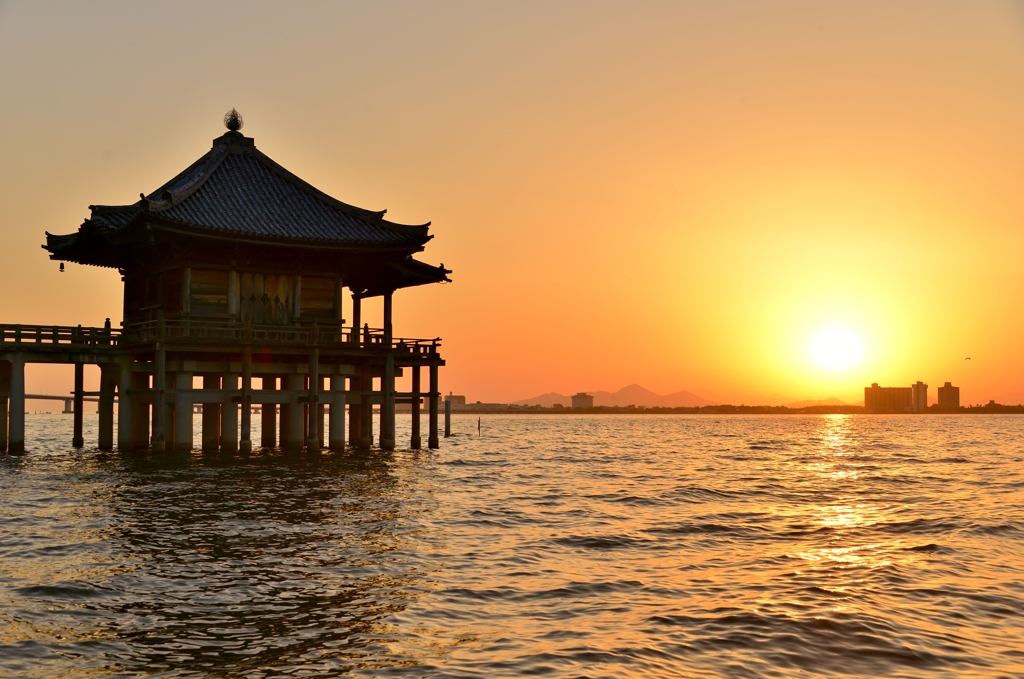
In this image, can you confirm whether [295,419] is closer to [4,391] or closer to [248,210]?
[248,210]

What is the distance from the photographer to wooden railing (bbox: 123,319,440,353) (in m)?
36.7

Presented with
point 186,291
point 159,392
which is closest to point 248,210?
point 186,291

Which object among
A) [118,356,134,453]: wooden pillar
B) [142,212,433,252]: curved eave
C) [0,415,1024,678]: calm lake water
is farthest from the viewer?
[118,356,134,453]: wooden pillar

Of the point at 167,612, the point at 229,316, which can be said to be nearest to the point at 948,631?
the point at 167,612

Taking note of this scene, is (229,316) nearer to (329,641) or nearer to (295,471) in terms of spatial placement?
(295,471)

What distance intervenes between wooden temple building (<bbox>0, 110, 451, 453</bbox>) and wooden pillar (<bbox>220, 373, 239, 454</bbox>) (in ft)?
0.23

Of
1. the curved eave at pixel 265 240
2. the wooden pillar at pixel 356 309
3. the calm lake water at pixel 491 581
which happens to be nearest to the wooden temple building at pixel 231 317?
the curved eave at pixel 265 240

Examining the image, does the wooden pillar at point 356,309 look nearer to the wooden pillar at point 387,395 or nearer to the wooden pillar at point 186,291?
the wooden pillar at point 387,395

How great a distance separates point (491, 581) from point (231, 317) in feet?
84.5

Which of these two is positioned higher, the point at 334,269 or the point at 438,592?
the point at 334,269

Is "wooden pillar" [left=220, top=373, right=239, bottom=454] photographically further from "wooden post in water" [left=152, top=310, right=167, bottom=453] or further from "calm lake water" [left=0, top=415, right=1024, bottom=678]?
"calm lake water" [left=0, top=415, right=1024, bottom=678]

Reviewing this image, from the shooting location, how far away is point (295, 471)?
A: 3403cm

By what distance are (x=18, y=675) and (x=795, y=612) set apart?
954 centimetres

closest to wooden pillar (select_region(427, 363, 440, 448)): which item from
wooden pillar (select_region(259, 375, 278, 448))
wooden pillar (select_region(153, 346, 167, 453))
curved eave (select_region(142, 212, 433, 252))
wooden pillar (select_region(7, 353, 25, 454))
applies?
curved eave (select_region(142, 212, 433, 252))
